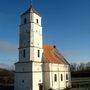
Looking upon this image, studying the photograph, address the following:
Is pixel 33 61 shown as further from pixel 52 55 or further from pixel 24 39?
pixel 52 55

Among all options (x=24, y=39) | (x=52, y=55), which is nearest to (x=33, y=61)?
(x=24, y=39)

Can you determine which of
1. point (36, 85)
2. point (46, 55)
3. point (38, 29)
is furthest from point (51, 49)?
point (36, 85)

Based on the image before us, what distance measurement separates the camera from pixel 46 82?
37.5 meters

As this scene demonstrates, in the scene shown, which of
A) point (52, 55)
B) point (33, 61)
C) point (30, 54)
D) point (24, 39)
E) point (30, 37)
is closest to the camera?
point (33, 61)

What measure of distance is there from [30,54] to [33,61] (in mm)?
1465

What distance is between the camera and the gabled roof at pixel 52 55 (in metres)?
38.4

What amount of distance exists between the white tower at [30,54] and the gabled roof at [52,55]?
1721 millimetres

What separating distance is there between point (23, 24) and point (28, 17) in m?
1.71

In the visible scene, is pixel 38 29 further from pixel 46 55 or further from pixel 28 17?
pixel 46 55

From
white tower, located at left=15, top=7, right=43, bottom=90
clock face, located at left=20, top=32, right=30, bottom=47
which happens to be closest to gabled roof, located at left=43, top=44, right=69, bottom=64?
white tower, located at left=15, top=7, right=43, bottom=90

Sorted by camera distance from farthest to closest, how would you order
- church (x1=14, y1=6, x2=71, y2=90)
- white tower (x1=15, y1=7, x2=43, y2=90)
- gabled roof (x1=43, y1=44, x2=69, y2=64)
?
1. gabled roof (x1=43, y1=44, x2=69, y2=64)
2. church (x1=14, y1=6, x2=71, y2=90)
3. white tower (x1=15, y1=7, x2=43, y2=90)

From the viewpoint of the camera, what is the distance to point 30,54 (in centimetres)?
3509

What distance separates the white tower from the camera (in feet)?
113

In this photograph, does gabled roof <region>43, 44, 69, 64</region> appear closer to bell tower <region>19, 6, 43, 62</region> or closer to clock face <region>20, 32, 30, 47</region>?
bell tower <region>19, 6, 43, 62</region>
